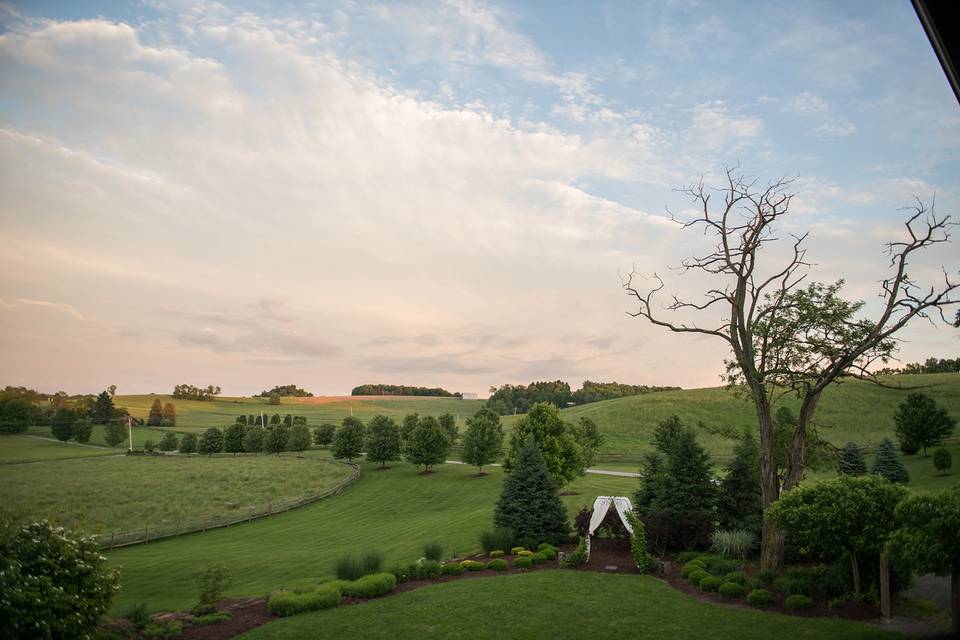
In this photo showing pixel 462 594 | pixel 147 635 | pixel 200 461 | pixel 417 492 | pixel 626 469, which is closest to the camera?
pixel 147 635

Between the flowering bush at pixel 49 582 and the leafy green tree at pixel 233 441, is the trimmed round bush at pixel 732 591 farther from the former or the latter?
the leafy green tree at pixel 233 441

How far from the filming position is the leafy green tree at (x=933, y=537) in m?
12.2

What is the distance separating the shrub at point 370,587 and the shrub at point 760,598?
37.9 feet

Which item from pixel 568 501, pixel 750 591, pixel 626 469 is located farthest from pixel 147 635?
pixel 626 469

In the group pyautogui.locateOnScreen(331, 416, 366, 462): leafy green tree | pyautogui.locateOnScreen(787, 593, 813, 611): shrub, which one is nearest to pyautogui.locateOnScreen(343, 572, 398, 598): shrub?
pyautogui.locateOnScreen(787, 593, 813, 611): shrub

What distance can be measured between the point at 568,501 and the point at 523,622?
78.9ft

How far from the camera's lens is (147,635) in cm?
1486

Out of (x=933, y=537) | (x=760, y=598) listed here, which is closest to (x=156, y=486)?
(x=760, y=598)

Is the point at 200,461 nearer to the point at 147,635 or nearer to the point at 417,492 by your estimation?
the point at 417,492

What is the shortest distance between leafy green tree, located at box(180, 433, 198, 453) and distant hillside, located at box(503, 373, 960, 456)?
46.5 m

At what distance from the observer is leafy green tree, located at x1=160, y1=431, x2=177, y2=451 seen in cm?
7650

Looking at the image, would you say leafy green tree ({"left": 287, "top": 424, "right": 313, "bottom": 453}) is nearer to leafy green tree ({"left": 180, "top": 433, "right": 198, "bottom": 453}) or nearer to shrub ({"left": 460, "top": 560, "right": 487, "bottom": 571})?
leafy green tree ({"left": 180, "top": 433, "right": 198, "bottom": 453})

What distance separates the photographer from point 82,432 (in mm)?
49531

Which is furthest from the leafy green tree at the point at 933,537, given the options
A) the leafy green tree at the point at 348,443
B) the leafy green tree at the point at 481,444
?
→ the leafy green tree at the point at 348,443
